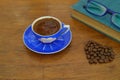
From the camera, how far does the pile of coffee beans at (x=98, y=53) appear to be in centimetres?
65

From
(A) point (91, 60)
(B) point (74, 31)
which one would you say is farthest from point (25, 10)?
(A) point (91, 60)

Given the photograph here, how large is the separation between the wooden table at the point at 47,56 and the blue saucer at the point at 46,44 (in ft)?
0.05

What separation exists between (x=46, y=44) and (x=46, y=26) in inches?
2.3

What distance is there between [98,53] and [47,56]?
16 centimetres

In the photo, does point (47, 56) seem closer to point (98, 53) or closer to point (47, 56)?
point (47, 56)

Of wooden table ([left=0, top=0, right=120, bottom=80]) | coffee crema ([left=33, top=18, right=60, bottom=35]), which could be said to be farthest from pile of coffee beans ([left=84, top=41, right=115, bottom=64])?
coffee crema ([left=33, top=18, right=60, bottom=35])

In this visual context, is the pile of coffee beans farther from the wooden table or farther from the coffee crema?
the coffee crema

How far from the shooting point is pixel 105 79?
618mm

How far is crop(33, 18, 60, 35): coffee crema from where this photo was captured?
682 millimetres

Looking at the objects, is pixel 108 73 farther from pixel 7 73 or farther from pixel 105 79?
pixel 7 73

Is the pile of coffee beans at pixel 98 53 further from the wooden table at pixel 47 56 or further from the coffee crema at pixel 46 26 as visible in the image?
the coffee crema at pixel 46 26

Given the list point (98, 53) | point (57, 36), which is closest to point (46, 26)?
point (57, 36)

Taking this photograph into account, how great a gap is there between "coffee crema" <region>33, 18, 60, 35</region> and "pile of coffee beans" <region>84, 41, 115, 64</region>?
12cm

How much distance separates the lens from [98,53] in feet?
2.18
